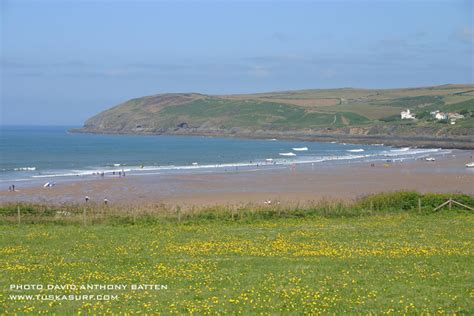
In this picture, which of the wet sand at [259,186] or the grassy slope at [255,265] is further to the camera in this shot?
the wet sand at [259,186]

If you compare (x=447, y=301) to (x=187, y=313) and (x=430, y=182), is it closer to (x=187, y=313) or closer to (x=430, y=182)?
(x=187, y=313)

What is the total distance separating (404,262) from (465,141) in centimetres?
13469

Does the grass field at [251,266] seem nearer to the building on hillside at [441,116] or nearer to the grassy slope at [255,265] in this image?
the grassy slope at [255,265]

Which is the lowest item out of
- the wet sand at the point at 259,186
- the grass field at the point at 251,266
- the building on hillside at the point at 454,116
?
the wet sand at the point at 259,186

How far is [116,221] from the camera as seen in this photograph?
97.4ft

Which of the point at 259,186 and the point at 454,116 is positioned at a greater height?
the point at 454,116

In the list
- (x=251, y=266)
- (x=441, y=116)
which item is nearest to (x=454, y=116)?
(x=441, y=116)

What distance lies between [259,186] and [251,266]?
4383cm

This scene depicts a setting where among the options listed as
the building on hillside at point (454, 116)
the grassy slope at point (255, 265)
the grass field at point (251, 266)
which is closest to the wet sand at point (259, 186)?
the grass field at point (251, 266)

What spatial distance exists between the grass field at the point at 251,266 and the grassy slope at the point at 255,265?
30 millimetres

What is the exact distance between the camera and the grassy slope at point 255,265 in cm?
1380

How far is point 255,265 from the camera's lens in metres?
18.1

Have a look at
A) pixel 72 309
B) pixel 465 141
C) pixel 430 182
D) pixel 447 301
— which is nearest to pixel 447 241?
pixel 447 301

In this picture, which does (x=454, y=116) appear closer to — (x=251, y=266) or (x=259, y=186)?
(x=259, y=186)
